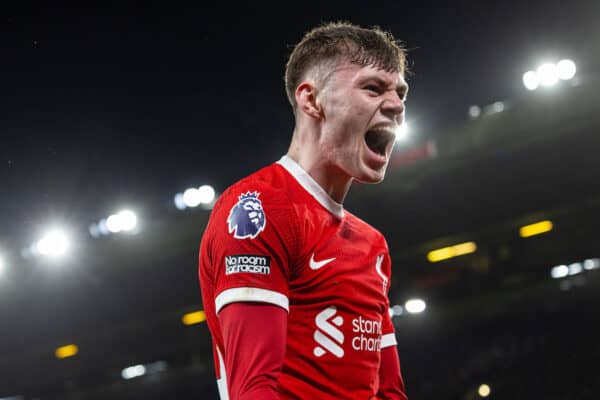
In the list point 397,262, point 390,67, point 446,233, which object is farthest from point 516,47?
point 390,67

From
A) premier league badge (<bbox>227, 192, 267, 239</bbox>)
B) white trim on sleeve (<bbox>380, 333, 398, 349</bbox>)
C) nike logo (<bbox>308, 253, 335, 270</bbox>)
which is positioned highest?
premier league badge (<bbox>227, 192, 267, 239</bbox>)

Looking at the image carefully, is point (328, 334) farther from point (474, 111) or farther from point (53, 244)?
point (53, 244)

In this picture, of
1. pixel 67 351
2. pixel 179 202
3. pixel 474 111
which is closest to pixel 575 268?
pixel 474 111

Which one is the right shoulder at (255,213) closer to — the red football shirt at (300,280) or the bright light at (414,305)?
the red football shirt at (300,280)

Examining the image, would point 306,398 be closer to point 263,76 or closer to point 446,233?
point 263,76

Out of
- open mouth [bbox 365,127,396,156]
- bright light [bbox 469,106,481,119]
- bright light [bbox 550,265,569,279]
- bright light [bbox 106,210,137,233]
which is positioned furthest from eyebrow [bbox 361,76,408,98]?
bright light [bbox 550,265,569,279]

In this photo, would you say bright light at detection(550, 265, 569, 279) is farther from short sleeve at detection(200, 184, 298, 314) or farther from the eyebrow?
short sleeve at detection(200, 184, 298, 314)

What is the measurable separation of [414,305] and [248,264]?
14.8m

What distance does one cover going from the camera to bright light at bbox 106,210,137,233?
14.5 metres

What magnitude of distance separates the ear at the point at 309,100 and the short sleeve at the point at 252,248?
10.6 inches

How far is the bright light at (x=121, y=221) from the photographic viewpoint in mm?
14500

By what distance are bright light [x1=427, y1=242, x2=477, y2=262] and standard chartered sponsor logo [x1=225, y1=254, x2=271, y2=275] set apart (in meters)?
14.9

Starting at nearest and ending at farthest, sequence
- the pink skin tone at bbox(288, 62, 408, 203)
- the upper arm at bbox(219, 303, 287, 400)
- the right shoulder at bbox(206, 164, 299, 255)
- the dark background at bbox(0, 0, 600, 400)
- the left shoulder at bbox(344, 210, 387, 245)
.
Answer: the upper arm at bbox(219, 303, 287, 400), the right shoulder at bbox(206, 164, 299, 255), the pink skin tone at bbox(288, 62, 408, 203), the left shoulder at bbox(344, 210, 387, 245), the dark background at bbox(0, 0, 600, 400)

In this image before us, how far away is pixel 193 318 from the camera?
18078mm
